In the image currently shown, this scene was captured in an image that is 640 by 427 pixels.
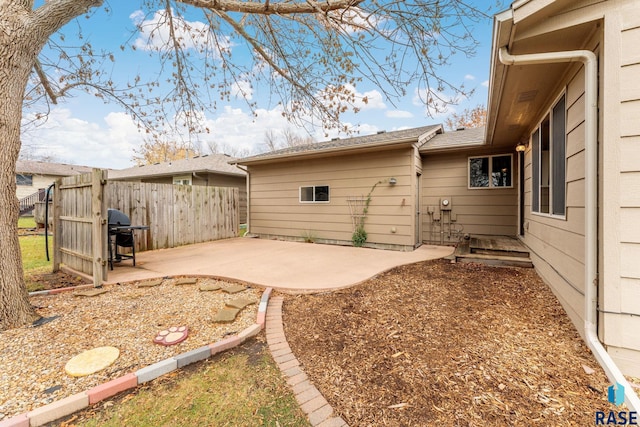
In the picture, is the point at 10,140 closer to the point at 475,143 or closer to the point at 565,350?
the point at 565,350

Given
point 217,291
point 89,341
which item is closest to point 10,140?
point 89,341

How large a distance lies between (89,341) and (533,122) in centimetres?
718

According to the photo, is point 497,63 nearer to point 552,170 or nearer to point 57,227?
point 552,170

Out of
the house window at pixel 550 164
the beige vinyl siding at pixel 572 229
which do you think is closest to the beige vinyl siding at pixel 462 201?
the house window at pixel 550 164

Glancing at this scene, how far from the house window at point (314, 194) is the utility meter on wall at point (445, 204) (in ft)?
10.9

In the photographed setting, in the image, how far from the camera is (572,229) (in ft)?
9.21

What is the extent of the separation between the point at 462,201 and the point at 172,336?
7.38 meters

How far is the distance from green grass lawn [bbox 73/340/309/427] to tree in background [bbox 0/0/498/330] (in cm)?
202

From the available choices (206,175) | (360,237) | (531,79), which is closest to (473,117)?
(360,237)

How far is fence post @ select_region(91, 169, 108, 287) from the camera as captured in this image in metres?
3.83

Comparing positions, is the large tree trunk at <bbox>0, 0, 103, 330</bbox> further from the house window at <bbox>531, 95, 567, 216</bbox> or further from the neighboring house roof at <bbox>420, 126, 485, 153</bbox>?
the neighboring house roof at <bbox>420, 126, 485, 153</bbox>

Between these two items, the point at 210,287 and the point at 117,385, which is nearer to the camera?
the point at 117,385

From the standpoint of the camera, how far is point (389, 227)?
701cm

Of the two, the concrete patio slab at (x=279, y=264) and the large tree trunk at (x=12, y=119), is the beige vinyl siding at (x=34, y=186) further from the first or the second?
the large tree trunk at (x=12, y=119)
